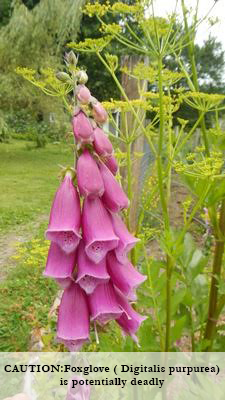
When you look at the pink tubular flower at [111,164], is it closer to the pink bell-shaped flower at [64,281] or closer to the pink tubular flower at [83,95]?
the pink tubular flower at [83,95]

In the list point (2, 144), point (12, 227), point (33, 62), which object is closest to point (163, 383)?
point (12, 227)

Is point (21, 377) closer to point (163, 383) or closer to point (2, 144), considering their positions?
point (163, 383)

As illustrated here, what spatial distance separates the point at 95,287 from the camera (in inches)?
33.3

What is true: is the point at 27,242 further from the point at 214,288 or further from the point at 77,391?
the point at 77,391

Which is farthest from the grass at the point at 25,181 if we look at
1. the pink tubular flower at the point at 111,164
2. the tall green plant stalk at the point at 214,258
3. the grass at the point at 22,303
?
the pink tubular flower at the point at 111,164

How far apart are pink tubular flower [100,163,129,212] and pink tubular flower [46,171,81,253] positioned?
0.06m

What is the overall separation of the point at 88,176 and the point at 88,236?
12cm

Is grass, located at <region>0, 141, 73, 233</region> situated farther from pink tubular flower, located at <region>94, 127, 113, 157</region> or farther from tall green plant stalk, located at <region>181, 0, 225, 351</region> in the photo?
pink tubular flower, located at <region>94, 127, 113, 157</region>

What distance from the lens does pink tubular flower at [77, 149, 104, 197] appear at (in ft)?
2.60

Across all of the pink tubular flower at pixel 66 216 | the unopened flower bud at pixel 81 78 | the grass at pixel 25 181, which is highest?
the unopened flower bud at pixel 81 78

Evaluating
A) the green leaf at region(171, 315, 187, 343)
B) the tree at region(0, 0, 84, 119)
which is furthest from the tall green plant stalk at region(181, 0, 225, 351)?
the tree at region(0, 0, 84, 119)

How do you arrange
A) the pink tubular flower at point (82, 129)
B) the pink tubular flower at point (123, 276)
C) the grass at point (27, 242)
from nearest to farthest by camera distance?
1. the pink tubular flower at point (82, 129)
2. the pink tubular flower at point (123, 276)
3. the grass at point (27, 242)

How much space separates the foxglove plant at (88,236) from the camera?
806 mm

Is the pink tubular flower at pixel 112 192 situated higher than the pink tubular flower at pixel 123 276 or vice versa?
the pink tubular flower at pixel 112 192
